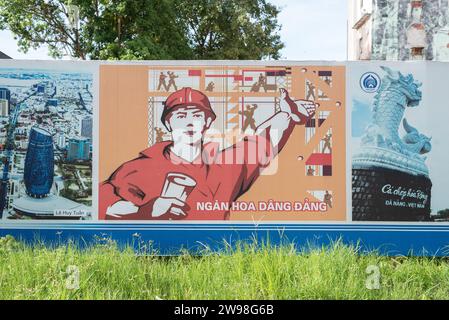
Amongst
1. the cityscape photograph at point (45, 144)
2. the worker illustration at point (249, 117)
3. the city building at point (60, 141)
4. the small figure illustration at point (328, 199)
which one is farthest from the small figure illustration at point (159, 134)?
the small figure illustration at point (328, 199)

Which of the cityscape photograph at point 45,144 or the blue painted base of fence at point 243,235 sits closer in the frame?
the blue painted base of fence at point 243,235

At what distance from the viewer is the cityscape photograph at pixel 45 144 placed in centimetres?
590

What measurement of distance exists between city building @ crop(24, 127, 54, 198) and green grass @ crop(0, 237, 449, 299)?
0.90 metres

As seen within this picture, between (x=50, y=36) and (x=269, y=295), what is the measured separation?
2439 centimetres

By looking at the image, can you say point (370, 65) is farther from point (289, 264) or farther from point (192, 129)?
point (289, 264)

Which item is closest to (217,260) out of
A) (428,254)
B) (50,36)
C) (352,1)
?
(428,254)

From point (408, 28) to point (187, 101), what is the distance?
71.1ft

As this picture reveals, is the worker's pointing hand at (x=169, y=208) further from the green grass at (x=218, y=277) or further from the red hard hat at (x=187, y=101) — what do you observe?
the red hard hat at (x=187, y=101)

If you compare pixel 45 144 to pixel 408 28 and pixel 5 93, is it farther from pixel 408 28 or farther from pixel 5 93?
pixel 408 28

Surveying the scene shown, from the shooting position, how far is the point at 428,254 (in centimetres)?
580

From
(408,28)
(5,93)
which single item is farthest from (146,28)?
(5,93)

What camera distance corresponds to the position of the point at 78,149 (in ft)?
19.4

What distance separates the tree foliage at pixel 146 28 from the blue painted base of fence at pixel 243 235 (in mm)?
15495

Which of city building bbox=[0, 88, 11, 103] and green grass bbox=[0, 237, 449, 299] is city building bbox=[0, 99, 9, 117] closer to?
city building bbox=[0, 88, 11, 103]
